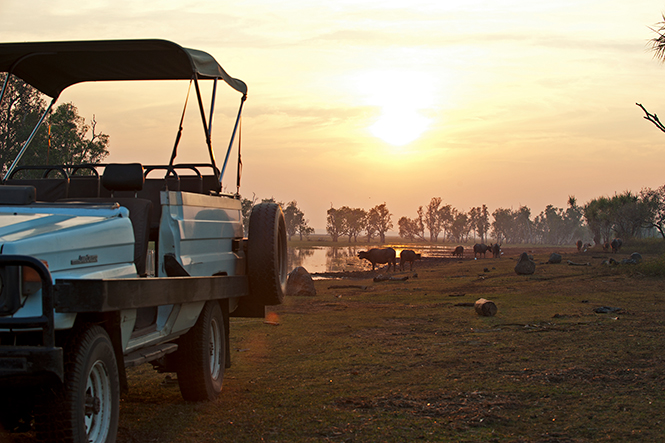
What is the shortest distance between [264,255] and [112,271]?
9.54ft

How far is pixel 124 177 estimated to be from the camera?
19.0ft

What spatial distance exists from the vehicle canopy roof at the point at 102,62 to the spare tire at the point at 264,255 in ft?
6.35

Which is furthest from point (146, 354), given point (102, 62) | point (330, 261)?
point (330, 261)

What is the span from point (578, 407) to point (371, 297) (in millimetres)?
15609

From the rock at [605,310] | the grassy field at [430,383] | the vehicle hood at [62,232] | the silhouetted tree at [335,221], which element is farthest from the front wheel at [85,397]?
the silhouetted tree at [335,221]

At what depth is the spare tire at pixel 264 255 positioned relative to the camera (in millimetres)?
7855

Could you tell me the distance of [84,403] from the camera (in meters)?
4.34

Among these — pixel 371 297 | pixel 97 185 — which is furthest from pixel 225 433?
pixel 371 297

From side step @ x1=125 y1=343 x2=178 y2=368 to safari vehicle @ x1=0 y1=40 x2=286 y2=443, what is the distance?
19 mm

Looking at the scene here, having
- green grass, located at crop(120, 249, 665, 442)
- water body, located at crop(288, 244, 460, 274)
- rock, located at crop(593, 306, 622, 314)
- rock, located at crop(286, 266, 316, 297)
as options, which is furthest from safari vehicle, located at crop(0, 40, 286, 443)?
water body, located at crop(288, 244, 460, 274)

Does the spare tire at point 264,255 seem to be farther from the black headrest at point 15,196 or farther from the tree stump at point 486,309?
the tree stump at point 486,309

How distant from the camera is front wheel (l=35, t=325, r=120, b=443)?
13.6 feet

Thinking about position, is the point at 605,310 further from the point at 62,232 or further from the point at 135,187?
the point at 62,232

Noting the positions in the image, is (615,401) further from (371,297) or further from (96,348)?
(371,297)
